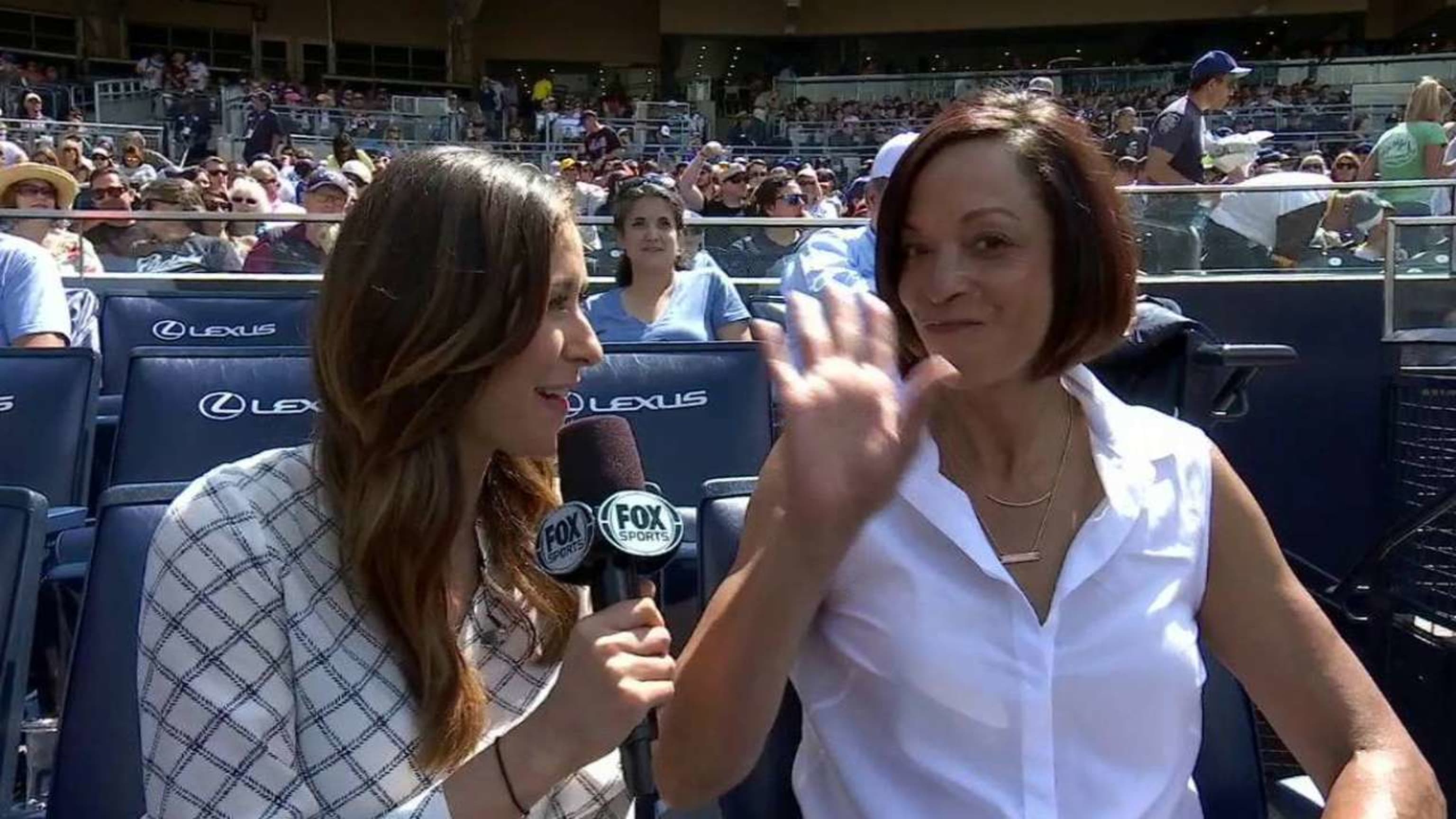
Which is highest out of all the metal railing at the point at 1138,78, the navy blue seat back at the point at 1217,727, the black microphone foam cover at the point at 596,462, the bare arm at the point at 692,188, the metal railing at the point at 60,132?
the metal railing at the point at 1138,78

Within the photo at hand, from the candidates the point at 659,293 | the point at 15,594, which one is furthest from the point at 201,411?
the point at 659,293

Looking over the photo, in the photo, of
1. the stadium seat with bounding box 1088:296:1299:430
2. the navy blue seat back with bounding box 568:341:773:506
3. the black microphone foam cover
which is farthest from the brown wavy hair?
the stadium seat with bounding box 1088:296:1299:430

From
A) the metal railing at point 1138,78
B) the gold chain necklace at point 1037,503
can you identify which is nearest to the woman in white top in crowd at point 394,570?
the gold chain necklace at point 1037,503

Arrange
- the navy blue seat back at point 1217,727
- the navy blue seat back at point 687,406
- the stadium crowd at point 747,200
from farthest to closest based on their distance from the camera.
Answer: the stadium crowd at point 747,200
the navy blue seat back at point 687,406
the navy blue seat back at point 1217,727

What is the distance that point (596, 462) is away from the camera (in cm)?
128

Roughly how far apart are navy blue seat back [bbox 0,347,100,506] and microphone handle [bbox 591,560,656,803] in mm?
2381

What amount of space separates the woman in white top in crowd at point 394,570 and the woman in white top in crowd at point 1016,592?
241mm

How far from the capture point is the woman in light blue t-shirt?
4688mm

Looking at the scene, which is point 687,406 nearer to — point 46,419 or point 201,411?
point 201,411

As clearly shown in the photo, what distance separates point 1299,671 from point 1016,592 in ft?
1.18

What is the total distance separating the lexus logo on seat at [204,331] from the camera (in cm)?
468

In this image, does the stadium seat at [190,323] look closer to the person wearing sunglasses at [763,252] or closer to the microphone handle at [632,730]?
the person wearing sunglasses at [763,252]

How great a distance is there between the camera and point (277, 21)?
30.5 meters

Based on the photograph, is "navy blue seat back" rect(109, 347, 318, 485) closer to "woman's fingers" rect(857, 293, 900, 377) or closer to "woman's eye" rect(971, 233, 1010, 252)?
"woman's eye" rect(971, 233, 1010, 252)
